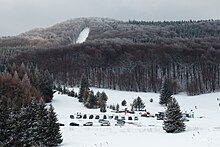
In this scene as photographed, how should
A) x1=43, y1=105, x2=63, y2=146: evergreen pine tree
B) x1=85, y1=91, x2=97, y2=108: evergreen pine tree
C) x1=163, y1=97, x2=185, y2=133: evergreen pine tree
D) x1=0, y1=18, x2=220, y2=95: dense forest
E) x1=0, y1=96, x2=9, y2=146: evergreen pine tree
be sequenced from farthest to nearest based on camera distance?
x1=0, y1=18, x2=220, y2=95: dense forest → x1=85, y1=91, x2=97, y2=108: evergreen pine tree → x1=163, y1=97, x2=185, y2=133: evergreen pine tree → x1=43, y1=105, x2=63, y2=146: evergreen pine tree → x1=0, y1=96, x2=9, y2=146: evergreen pine tree

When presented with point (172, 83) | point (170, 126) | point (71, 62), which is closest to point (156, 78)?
point (172, 83)

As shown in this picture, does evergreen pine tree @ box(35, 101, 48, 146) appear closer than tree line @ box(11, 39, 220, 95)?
Yes

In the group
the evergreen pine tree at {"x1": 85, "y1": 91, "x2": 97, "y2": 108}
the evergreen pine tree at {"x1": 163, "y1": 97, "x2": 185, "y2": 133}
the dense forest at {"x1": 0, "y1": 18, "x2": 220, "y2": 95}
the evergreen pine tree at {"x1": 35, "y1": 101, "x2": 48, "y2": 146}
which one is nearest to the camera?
the evergreen pine tree at {"x1": 35, "y1": 101, "x2": 48, "y2": 146}

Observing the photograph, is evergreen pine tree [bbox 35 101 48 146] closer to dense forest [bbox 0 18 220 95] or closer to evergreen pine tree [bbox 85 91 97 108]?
evergreen pine tree [bbox 85 91 97 108]

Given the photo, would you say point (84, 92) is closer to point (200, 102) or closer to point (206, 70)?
point (200, 102)

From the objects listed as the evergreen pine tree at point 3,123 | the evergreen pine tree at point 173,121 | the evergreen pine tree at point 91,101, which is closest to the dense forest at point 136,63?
the evergreen pine tree at point 91,101

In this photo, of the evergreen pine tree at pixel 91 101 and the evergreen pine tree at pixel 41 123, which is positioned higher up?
the evergreen pine tree at pixel 91 101

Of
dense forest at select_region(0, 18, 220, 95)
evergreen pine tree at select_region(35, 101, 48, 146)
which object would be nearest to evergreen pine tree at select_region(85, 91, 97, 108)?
evergreen pine tree at select_region(35, 101, 48, 146)

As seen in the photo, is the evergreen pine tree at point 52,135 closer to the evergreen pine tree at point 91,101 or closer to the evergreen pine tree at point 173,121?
the evergreen pine tree at point 173,121

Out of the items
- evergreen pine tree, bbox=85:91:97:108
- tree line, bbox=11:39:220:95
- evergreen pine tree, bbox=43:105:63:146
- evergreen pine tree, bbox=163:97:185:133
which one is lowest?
evergreen pine tree, bbox=43:105:63:146

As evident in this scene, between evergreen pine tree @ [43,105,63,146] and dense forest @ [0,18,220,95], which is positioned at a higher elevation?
dense forest @ [0,18,220,95]

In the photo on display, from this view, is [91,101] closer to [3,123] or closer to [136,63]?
[3,123]
